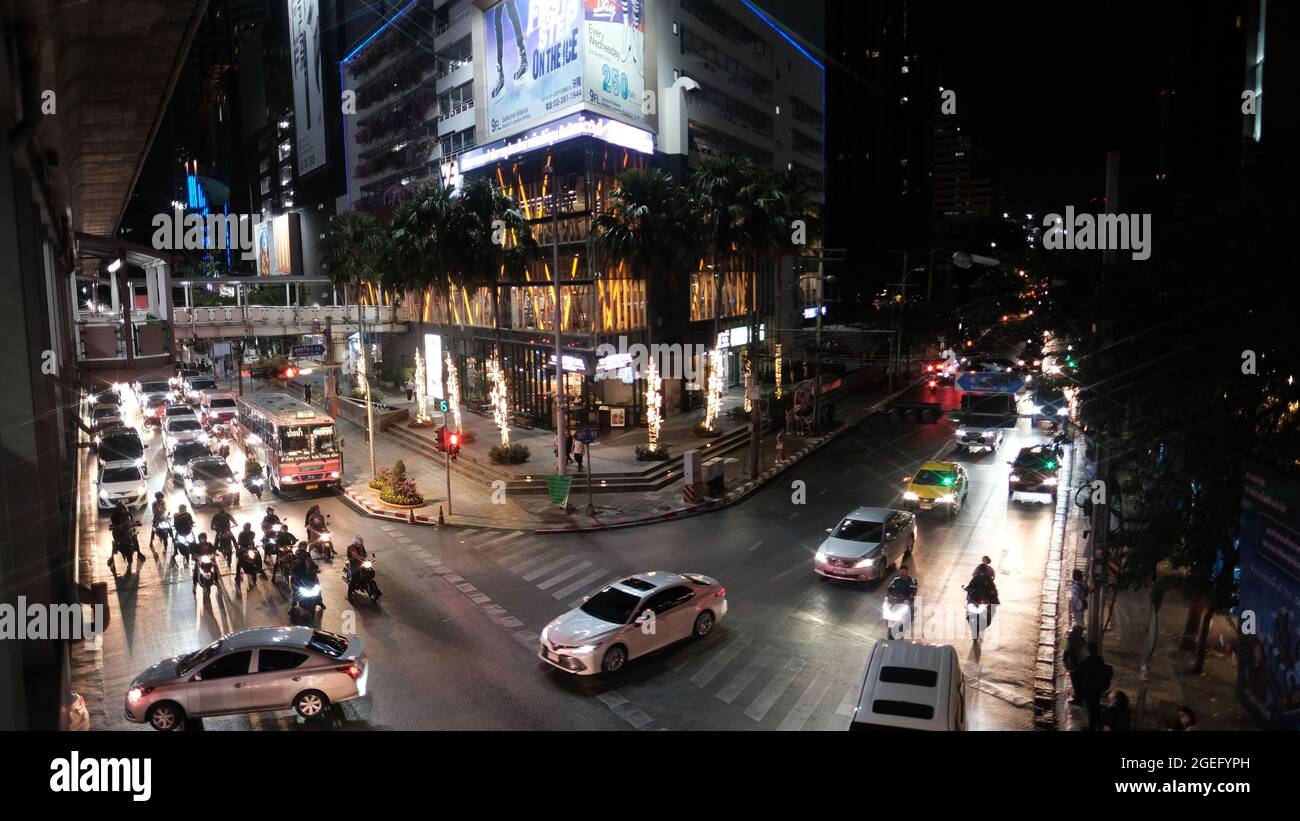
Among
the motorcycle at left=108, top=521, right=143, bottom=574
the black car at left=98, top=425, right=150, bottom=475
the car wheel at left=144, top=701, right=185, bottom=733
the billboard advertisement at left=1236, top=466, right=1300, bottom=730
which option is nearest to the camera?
the billboard advertisement at left=1236, top=466, right=1300, bottom=730

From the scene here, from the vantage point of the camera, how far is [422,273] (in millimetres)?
43125

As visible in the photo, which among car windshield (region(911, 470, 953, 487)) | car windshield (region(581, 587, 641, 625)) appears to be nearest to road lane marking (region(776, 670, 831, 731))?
car windshield (region(581, 587, 641, 625))

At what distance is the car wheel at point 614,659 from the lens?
15055 millimetres

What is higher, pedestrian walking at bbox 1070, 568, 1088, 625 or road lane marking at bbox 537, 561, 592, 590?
pedestrian walking at bbox 1070, 568, 1088, 625

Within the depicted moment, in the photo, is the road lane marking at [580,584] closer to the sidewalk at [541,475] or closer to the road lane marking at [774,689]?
the sidewalk at [541,475]

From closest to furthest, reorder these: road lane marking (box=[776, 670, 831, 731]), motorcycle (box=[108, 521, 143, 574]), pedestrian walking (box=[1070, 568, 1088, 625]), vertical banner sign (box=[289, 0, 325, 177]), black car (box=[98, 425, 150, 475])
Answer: road lane marking (box=[776, 670, 831, 731]) < pedestrian walking (box=[1070, 568, 1088, 625]) < motorcycle (box=[108, 521, 143, 574]) < black car (box=[98, 425, 150, 475]) < vertical banner sign (box=[289, 0, 325, 177])

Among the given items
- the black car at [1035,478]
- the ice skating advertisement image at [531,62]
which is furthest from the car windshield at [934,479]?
the ice skating advertisement image at [531,62]

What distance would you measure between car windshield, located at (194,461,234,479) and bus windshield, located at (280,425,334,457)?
1918mm

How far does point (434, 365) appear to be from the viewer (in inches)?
2194

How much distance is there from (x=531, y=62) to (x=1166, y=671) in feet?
139

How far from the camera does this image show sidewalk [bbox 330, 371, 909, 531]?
27547 millimetres

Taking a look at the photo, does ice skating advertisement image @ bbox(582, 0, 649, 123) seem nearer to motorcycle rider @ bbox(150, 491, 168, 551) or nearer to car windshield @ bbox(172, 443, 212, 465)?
car windshield @ bbox(172, 443, 212, 465)

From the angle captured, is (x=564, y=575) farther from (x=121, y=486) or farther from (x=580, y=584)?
(x=121, y=486)

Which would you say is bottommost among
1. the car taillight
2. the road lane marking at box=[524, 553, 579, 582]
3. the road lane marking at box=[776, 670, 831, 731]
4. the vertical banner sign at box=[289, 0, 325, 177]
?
the road lane marking at box=[524, 553, 579, 582]
